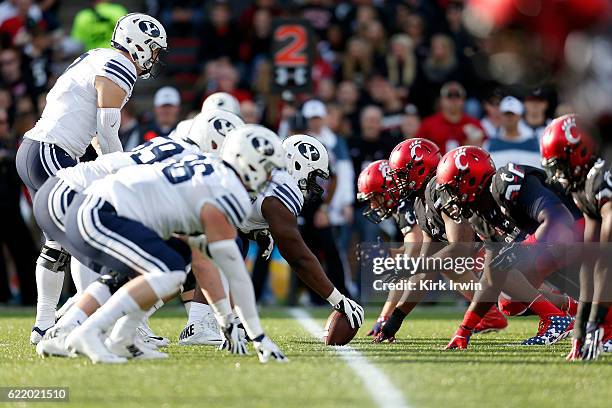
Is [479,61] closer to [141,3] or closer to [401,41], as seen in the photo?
[401,41]

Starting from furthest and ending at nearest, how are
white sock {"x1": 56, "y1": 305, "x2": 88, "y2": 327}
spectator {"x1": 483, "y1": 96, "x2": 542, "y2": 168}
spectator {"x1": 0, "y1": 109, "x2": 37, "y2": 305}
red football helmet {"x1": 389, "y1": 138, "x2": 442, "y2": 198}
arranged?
1. spectator {"x1": 0, "y1": 109, "x2": 37, "y2": 305}
2. spectator {"x1": 483, "y1": 96, "x2": 542, "y2": 168}
3. red football helmet {"x1": 389, "y1": 138, "x2": 442, "y2": 198}
4. white sock {"x1": 56, "y1": 305, "x2": 88, "y2": 327}

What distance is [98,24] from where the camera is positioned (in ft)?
50.3

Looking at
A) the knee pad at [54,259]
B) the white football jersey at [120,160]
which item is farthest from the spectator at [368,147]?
the white football jersey at [120,160]

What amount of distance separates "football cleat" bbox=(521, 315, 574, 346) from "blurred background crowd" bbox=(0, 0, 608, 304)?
3.57 metres

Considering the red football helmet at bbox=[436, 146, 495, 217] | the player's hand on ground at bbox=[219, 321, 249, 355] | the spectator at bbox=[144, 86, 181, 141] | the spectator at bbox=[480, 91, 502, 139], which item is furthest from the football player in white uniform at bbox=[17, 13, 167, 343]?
the spectator at bbox=[480, 91, 502, 139]

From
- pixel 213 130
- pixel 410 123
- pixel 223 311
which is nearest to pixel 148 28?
pixel 213 130

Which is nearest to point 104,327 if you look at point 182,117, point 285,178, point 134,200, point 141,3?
point 134,200

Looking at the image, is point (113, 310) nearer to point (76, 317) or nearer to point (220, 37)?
point (76, 317)

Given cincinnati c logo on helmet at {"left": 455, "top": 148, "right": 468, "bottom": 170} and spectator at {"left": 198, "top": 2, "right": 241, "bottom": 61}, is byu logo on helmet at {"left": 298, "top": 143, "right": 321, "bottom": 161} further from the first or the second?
spectator at {"left": 198, "top": 2, "right": 241, "bottom": 61}

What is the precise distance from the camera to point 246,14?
16891 mm

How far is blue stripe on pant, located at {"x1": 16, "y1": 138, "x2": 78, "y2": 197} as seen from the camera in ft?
28.8

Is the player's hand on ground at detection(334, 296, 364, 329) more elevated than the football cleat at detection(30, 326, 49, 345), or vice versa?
the player's hand on ground at detection(334, 296, 364, 329)

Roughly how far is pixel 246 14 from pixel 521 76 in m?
11.6

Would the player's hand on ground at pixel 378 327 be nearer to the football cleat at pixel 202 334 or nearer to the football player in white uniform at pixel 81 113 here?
the football cleat at pixel 202 334
